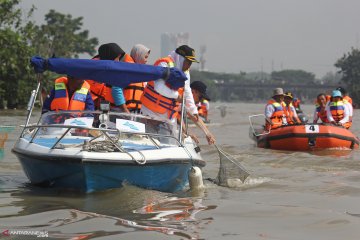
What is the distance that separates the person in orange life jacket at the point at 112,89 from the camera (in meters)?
7.81

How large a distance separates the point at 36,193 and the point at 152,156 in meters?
1.43

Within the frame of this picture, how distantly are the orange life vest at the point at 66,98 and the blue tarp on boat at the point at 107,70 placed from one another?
52 cm

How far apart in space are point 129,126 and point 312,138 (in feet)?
26.6

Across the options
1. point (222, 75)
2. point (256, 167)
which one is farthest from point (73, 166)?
point (222, 75)

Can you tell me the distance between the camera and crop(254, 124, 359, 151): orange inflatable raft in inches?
567

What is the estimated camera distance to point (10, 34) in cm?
3153

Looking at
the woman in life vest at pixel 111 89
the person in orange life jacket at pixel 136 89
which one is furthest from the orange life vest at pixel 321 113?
the woman in life vest at pixel 111 89

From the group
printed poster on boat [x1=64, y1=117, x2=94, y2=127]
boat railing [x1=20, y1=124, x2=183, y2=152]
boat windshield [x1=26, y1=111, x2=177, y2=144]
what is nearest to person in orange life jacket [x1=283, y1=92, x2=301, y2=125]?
boat windshield [x1=26, y1=111, x2=177, y2=144]

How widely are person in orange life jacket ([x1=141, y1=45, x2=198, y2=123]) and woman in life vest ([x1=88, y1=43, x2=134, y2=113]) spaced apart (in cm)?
35

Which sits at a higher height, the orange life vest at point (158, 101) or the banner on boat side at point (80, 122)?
the orange life vest at point (158, 101)

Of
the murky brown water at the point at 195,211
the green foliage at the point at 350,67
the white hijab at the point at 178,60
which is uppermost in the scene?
the green foliage at the point at 350,67

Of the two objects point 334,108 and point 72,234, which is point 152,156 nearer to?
point 72,234

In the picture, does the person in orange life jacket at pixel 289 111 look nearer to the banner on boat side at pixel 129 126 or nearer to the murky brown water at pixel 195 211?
the murky brown water at pixel 195 211

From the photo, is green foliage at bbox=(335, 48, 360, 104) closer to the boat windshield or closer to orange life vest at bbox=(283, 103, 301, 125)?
orange life vest at bbox=(283, 103, 301, 125)
